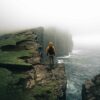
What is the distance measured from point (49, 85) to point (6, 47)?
73.7ft

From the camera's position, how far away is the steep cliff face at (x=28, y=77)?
37.8 metres

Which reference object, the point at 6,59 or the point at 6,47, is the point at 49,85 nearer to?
the point at 6,59

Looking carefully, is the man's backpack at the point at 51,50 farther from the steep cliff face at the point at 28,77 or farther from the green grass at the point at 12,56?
the green grass at the point at 12,56

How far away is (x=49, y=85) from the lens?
40750 mm

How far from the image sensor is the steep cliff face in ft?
124

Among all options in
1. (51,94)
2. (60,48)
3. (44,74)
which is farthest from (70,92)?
(60,48)

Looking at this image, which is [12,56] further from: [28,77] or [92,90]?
[92,90]

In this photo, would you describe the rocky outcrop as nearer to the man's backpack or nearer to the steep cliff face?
the steep cliff face

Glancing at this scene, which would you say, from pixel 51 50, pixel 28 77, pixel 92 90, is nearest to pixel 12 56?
pixel 51 50

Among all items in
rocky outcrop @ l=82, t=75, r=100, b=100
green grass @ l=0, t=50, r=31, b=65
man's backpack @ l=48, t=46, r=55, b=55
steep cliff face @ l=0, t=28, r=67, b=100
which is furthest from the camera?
green grass @ l=0, t=50, r=31, b=65

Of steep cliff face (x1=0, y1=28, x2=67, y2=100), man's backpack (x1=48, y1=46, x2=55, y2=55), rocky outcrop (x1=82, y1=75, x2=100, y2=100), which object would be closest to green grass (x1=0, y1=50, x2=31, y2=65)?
steep cliff face (x1=0, y1=28, x2=67, y2=100)

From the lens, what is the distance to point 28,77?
41906 millimetres

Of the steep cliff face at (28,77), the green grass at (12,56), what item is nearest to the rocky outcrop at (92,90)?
the steep cliff face at (28,77)

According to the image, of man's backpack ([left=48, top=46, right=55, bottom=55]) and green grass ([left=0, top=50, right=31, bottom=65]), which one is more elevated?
man's backpack ([left=48, top=46, right=55, bottom=55])
